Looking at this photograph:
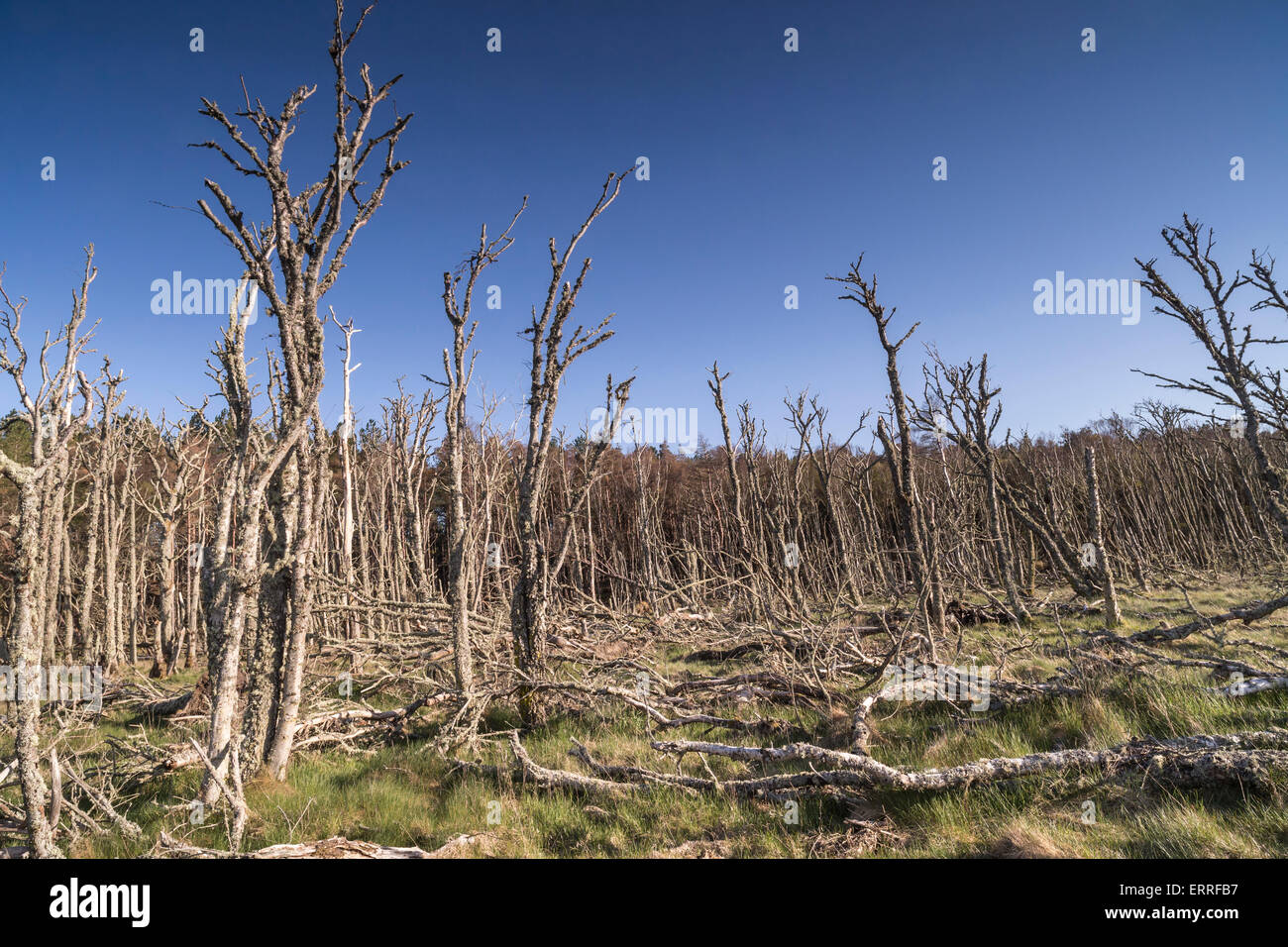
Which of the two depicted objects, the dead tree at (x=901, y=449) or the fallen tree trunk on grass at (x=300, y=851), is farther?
the dead tree at (x=901, y=449)

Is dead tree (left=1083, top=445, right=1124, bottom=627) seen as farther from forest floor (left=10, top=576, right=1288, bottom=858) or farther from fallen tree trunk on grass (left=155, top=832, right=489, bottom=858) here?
fallen tree trunk on grass (left=155, top=832, right=489, bottom=858)

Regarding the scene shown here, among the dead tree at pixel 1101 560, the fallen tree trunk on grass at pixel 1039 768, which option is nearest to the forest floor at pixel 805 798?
the fallen tree trunk on grass at pixel 1039 768

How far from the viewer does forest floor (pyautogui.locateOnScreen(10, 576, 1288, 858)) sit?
3.00 meters

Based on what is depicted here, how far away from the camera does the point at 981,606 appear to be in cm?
1102

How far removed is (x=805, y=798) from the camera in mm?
3770

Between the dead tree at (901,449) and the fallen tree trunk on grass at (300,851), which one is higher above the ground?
the dead tree at (901,449)

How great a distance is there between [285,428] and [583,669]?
4.78m

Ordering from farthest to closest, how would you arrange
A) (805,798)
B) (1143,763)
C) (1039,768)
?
1. (805,798)
2. (1039,768)
3. (1143,763)

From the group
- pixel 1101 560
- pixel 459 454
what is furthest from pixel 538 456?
pixel 1101 560

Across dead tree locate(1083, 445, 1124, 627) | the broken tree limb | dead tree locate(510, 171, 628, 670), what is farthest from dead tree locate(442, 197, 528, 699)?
dead tree locate(1083, 445, 1124, 627)

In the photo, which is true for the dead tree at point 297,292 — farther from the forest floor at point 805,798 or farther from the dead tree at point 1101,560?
the dead tree at point 1101,560

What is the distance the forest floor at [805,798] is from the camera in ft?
9.84

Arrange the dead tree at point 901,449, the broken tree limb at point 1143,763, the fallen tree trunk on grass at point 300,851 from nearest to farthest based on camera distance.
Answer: the fallen tree trunk on grass at point 300,851 < the broken tree limb at point 1143,763 < the dead tree at point 901,449

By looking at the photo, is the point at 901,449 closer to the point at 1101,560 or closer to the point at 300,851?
the point at 1101,560
